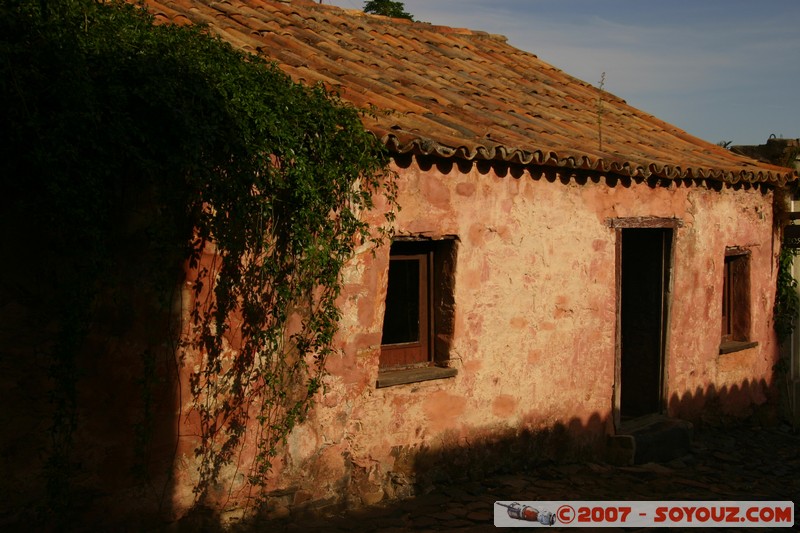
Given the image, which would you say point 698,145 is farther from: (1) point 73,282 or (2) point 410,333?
(1) point 73,282

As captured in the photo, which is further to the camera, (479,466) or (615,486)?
(615,486)

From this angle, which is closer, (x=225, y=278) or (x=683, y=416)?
(x=225, y=278)

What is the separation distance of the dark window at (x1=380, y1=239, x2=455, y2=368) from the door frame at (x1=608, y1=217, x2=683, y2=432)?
196cm

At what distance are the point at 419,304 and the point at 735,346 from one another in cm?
460

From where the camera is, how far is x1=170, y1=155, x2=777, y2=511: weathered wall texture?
5430mm

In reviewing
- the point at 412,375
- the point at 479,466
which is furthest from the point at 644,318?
the point at 412,375

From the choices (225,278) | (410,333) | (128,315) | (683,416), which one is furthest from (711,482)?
(128,315)

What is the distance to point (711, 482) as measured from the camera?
22.9 feet

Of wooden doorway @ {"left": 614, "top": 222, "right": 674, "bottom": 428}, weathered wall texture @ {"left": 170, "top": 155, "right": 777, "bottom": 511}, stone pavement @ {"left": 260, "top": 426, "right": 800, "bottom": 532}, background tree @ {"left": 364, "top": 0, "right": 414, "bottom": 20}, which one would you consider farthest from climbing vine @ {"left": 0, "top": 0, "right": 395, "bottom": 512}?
background tree @ {"left": 364, "top": 0, "right": 414, "bottom": 20}

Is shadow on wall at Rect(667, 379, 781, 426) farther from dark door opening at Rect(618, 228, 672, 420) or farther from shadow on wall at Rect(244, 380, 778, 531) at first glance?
dark door opening at Rect(618, 228, 672, 420)

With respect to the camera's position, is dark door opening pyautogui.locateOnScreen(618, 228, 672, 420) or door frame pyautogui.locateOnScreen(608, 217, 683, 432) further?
dark door opening pyautogui.locateOnScreen(618, 228, 672, 420)

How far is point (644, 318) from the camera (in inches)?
323

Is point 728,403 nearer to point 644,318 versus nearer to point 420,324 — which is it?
point 644,318

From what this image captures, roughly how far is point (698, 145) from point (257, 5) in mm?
5388
